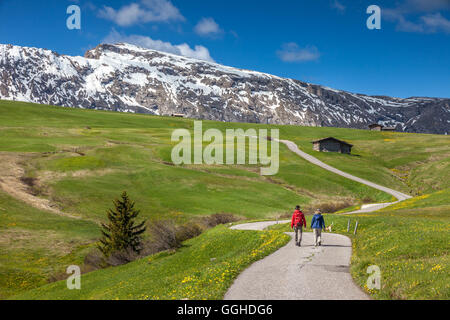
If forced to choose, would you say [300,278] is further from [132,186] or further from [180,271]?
[132,186]

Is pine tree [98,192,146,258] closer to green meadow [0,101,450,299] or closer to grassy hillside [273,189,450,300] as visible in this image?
green meadow [0,101,450,299]

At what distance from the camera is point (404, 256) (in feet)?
65.9

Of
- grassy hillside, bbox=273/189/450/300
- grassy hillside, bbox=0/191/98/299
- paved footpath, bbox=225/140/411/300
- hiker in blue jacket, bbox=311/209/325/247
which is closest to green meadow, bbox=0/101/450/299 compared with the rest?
grassy hillside, bbox=0/191/98/299

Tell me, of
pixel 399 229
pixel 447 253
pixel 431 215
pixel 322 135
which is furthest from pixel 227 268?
pixel 322 135

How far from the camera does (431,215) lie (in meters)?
39.9

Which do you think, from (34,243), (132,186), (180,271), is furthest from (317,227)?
(132,186)

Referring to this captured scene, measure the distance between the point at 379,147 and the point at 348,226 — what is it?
118m

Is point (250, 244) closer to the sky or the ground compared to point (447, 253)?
closer to the ground

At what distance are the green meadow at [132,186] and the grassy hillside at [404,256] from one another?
7.45 metres

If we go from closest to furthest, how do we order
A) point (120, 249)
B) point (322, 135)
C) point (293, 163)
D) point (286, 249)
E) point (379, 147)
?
point (286, 249), point (120, 249), point (293, 163), point (379, 147), point (322, 135)

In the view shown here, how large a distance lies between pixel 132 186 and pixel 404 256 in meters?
55.5

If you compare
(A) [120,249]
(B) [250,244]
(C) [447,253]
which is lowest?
(A) [120,249]

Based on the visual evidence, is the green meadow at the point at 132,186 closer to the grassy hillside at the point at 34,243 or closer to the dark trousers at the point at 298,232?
the grassy hillside at the point at 34,243

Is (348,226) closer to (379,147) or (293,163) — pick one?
(293,163)
